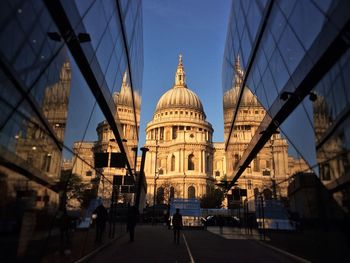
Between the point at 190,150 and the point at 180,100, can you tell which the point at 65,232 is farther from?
the point at 180,100

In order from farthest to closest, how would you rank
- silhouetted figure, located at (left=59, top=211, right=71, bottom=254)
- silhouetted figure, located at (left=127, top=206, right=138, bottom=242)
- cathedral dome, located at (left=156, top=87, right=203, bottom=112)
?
1. cathedral dome, located at (left=156, top=87, right=203, bottom=112)
2. silhouetted figure, located at (left=127, top=206, right=138, bottom=242)
3. silhouetted figure, located at (left=59, top=211, right=71, bottom=254)

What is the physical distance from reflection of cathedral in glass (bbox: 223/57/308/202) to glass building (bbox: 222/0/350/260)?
37 cm

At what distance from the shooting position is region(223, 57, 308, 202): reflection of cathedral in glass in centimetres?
1257

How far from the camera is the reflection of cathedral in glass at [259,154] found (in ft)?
41.2

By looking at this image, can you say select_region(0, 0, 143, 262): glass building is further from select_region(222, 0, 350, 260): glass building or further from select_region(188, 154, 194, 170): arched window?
select_region(188, 154, 194, 170): arched window

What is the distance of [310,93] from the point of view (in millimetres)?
8969

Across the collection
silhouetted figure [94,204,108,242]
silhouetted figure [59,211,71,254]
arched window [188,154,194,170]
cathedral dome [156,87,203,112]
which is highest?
cathedral dome [156,87,203,112]

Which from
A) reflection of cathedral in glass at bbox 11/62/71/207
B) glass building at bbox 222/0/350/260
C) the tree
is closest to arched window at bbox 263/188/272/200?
glass building at bbox 222/0/350/260

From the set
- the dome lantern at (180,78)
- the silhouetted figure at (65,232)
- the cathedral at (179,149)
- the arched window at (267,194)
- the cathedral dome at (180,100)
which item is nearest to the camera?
the silhouetted figure at (65,232)

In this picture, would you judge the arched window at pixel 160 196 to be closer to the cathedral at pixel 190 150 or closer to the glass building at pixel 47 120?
the cathedral at pixel 190 150

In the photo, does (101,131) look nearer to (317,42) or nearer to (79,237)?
(79,237)

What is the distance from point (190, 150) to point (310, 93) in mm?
99304

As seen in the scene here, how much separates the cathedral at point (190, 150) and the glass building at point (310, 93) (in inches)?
33.4

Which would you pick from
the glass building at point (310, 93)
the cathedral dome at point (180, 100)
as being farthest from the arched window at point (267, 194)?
the cathedral dome at point (180, 100)
